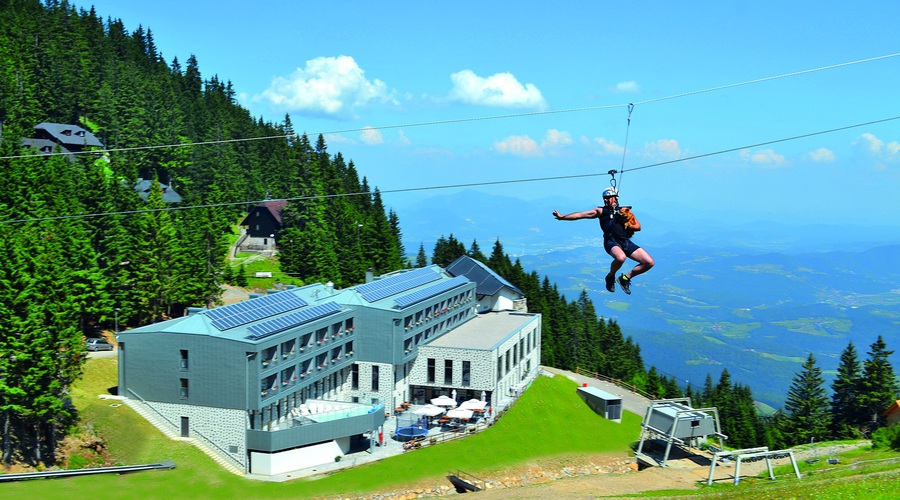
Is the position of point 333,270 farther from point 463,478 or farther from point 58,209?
point 463,478

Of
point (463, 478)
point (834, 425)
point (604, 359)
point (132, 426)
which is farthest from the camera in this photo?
point (604, 359)

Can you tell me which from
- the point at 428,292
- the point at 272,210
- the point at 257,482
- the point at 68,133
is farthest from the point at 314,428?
the point at 68,133

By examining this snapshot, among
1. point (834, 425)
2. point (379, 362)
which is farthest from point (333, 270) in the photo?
point (834, 425)

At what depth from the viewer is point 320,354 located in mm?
58000

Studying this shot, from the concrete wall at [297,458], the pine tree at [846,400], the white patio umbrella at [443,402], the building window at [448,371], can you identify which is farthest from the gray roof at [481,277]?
the pine tree at [846,400]

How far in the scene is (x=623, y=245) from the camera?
65.6 feet

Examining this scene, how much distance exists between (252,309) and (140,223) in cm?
1849

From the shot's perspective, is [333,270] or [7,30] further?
[7,30]

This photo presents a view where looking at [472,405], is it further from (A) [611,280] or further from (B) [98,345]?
(A) [611,280]

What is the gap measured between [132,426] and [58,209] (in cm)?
2437

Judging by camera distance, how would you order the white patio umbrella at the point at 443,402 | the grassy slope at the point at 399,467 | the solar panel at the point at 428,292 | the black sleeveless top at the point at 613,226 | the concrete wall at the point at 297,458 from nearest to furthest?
the black sleeveless top at the point at 613,226, the grassy slope at the point at 399,467, the concrete wall at the point at 297,458, the white patio umbrella at the point at 443,402, the solar panel at the point at 428,292

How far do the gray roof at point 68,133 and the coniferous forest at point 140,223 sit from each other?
3.19m

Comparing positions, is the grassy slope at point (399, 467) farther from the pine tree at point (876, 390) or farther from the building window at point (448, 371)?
the pine tree at point (876, 390)

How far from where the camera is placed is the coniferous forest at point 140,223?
44000mm
